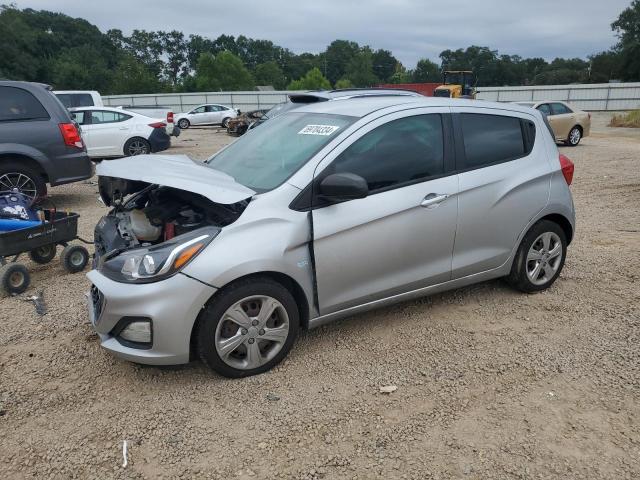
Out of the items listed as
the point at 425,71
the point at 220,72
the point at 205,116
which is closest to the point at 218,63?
the point at 220,72

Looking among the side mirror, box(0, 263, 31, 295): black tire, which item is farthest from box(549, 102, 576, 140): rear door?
box(0, 263, 31, 295): black tire

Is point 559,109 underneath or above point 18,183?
above

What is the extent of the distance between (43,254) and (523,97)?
39.5m

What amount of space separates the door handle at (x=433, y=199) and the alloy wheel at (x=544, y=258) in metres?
1.18

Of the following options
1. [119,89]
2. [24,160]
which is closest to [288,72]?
[119,89]

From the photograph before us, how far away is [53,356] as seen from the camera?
3529mm

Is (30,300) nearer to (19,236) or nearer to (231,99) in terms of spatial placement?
(19,236)

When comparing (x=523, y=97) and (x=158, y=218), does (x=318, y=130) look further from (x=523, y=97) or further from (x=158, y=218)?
(x=523, y=97)

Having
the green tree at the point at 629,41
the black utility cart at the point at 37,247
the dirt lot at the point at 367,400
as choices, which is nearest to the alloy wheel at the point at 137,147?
the black utility cart at the point at 37,247

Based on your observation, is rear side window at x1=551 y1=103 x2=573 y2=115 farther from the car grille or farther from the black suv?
the car grille

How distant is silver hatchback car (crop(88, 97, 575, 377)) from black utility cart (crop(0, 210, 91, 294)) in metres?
1.14

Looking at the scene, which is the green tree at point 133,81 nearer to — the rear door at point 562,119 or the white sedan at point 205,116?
the white sedan at point 205,116

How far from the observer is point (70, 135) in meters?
7.41

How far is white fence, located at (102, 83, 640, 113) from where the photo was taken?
37094mm
